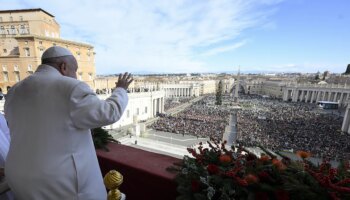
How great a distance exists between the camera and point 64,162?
4.52ft

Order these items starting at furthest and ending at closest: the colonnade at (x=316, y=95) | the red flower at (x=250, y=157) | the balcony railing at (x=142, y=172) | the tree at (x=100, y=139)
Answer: the colonnade at (x=316, y=95), the tree at (x=100, y=139), the balcony railing at (x=142, y=172), the red flower at (x=250, y=157)

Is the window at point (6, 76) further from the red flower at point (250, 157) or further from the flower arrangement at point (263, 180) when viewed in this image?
the red flower at point (250, 157)

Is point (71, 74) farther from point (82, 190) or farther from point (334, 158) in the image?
point (334, 158)

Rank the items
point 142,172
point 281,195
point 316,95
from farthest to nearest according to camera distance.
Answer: point 316,95
point 142,172
point 281,195

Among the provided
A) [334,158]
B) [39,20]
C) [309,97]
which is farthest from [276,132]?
[309,97]

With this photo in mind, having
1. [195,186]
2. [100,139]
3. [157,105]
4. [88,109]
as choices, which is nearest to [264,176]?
[195,186]

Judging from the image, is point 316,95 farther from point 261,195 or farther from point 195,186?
point 195,186

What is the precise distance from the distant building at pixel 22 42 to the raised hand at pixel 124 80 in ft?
66.5

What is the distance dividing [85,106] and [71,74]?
Result: 0.47m

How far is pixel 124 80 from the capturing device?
5.76 ft

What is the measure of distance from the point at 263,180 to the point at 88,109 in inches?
57.2

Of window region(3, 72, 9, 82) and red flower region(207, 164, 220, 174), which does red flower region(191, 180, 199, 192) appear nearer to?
red flower region(207, 164, 220, 174)

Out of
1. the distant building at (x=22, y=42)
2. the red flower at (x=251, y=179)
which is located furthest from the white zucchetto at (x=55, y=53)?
the distant building at (x=22, y=42)

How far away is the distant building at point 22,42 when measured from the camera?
17562 mm
